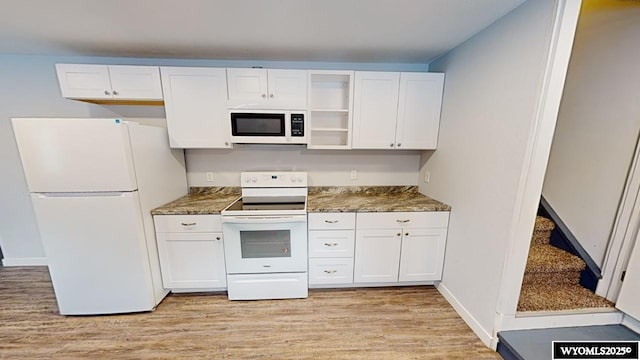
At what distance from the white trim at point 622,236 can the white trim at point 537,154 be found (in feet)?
2.83

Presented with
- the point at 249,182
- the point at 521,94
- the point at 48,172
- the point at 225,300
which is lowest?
the point at 225,300

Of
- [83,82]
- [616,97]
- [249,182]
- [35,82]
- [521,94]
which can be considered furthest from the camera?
[249,182]

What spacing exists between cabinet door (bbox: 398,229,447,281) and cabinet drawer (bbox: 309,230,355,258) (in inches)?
20.8

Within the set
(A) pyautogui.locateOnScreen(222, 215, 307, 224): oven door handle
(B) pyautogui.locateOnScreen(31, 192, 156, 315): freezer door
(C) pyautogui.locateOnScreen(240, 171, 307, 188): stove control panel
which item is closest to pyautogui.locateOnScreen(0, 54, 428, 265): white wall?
(C) pyautogui.locateOnScreen(240, 171, 307, 188): stove control panel

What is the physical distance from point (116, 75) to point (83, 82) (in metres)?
0.30

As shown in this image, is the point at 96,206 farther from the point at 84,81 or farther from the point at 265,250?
the point at 265,250

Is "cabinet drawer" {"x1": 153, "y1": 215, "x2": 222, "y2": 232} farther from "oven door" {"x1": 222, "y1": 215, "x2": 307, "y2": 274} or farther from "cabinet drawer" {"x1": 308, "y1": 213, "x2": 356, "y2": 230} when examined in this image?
"cabinet drawer" {"x1": 308, "y1": 213, "x2": 356, "y2": 230}

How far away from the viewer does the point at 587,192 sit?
1900 millimetres

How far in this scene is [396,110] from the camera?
2.33 m

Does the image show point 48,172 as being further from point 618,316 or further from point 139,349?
point 618,316

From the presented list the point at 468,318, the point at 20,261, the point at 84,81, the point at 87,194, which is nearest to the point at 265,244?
the point at 87,194

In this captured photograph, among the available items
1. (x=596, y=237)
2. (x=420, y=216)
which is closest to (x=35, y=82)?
(x=420, y=216)

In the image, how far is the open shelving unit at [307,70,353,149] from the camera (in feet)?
7.79

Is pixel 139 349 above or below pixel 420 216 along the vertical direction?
below
